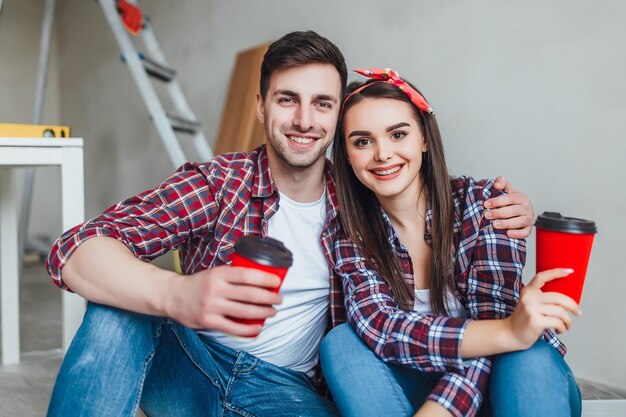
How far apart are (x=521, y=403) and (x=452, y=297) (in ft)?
1.08

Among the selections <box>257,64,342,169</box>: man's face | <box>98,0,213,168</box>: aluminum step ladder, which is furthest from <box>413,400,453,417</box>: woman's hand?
<box>98,0,213,168</box>: aluminum step ladder

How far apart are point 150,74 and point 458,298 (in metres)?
1.94

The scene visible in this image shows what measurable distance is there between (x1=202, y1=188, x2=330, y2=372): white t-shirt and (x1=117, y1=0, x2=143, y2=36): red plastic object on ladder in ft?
5.60

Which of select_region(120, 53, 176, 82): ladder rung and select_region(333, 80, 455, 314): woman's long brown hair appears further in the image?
select_region(120, 53, 176, 82): ladder rung

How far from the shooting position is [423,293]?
50.9 inches

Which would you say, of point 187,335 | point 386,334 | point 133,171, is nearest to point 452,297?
point 386,334

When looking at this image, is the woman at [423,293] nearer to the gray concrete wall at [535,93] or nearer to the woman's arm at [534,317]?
the woman's arm at [534,317]

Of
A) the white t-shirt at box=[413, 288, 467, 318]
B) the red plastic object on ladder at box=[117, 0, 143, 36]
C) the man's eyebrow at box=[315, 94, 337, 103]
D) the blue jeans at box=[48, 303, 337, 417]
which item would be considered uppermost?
the red plastic object on ladder at box=[117, 0, 143, 36]

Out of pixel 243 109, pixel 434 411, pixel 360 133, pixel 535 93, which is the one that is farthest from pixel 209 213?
pixel 243 109

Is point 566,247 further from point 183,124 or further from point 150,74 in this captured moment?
point 150,74

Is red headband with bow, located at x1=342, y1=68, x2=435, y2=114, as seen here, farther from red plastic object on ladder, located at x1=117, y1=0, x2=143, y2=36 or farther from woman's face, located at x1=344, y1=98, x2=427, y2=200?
red plastic object on ladder, located at x1=117, y1=0, x2=143, y2=36

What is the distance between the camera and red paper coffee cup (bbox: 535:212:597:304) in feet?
3.06

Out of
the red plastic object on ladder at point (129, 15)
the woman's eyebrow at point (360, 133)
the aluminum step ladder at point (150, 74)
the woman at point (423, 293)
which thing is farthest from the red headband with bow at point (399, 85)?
the red plastic object on ladder at point (129, 15)

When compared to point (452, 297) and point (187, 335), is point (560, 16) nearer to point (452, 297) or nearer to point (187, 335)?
point (452, 297)
